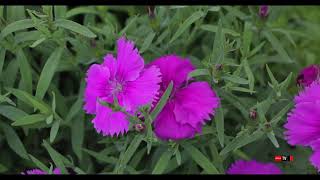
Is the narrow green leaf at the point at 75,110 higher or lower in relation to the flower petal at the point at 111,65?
lower

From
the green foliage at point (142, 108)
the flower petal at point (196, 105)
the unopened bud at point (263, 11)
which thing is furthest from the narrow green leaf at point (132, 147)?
the unopened bud at point (263, 11)

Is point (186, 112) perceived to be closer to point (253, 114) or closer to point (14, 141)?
point (253, 114)

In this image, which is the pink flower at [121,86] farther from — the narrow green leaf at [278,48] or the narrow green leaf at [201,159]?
the narrow green leaf at [278,48]

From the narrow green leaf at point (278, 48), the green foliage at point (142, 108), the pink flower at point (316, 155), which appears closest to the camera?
the pink flower at point (316, 155)

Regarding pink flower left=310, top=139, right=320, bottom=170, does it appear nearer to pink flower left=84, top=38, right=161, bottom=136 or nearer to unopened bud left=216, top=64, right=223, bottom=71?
unopened bud left=216, top=64, right=223, bottom=71

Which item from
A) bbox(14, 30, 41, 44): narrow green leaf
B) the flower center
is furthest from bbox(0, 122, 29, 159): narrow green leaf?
the flower center

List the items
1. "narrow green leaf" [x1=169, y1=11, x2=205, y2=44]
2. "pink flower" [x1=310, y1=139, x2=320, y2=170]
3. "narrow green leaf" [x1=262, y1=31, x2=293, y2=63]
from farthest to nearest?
"narrow green leaf" [x1=262, y1=31, x2=293, y2=63], "narrow green leaf" [x1=169, y1=11, x2=205, y2=44], "pink flower" [x1=310, y1=139, x2=320, y2=170]
